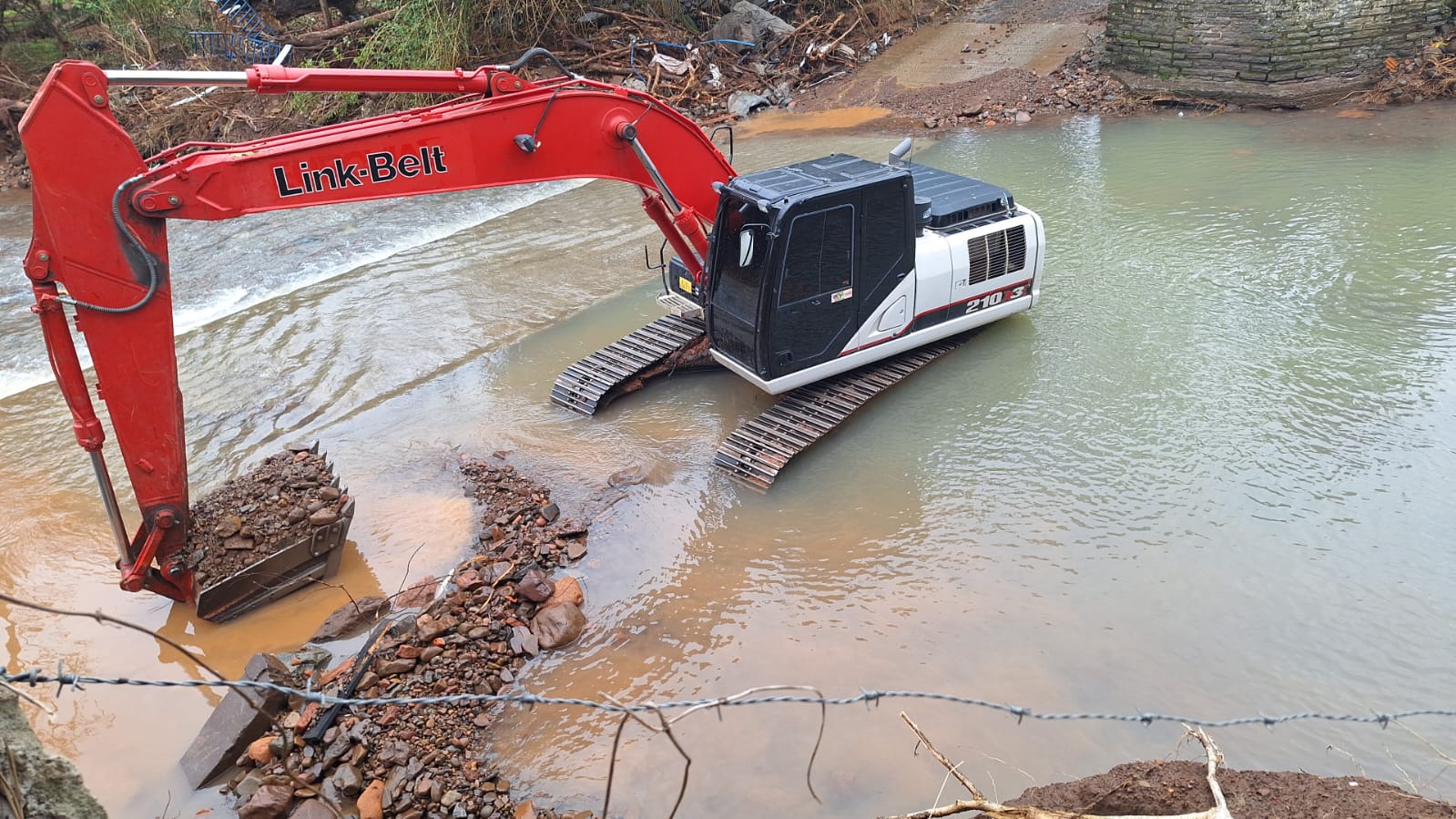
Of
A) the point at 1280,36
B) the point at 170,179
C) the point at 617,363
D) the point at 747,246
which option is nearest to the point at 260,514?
the point at 170,179

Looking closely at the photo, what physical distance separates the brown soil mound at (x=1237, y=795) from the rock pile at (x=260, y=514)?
4.67 metres

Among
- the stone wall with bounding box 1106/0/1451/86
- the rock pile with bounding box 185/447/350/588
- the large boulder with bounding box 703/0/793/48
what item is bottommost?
the rock pile with bounding box 185/447/350/588

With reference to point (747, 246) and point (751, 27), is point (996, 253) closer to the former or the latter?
point (747, 246)

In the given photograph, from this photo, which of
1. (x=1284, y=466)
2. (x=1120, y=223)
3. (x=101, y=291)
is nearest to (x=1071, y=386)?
(x=1284, y=466)

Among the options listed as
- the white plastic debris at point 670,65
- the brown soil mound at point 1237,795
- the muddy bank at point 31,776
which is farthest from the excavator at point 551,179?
the white plastic debris at point 670,65

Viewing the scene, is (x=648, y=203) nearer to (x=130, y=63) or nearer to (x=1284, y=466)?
(x=1284, y=466)

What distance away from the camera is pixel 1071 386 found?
8367 mm

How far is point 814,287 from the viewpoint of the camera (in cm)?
738

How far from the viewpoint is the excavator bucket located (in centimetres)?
632

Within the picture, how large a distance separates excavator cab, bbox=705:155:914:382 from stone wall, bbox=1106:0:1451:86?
942cm

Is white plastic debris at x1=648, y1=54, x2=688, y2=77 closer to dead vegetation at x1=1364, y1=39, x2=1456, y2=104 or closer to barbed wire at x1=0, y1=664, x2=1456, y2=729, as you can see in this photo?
dead vegetation at x1=1364, y1=39, x2=1456, y2=104

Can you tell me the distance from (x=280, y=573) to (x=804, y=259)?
162 inches

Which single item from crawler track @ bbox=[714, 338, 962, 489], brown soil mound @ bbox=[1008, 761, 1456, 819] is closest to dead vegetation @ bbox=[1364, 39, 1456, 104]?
crawler track @ bbox=[714, 338, 962, 489]

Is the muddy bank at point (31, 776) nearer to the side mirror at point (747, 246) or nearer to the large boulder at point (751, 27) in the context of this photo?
the side mirror at point (747, 246)
